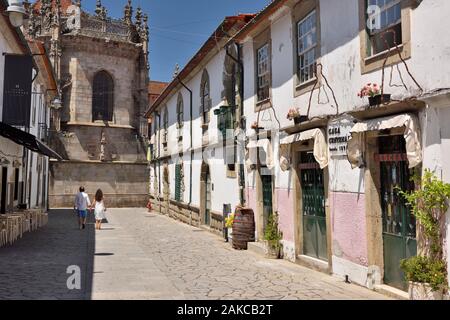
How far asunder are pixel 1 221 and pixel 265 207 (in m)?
7.33

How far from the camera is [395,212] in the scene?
691cm

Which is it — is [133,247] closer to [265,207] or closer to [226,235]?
[226,235]

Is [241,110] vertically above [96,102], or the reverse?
[96,102]

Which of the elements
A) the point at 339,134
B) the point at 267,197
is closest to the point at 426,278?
the point at 339,134

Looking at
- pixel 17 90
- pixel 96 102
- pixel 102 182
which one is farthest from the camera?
pixel 96 102

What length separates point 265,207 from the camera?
38.8 feet

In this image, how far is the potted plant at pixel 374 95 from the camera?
666cm

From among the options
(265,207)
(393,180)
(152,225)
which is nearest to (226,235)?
(265,207)

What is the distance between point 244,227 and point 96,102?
2467cm

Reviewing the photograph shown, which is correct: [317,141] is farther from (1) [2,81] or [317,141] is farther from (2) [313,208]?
(1) [2,81]

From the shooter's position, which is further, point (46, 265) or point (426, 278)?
point (46, 265)

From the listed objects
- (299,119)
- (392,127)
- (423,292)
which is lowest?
(423,292)

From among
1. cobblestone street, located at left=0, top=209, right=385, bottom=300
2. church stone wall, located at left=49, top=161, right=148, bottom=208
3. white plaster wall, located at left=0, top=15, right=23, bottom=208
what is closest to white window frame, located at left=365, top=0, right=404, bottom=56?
cobblestone street, located at left=0, top=209, right=385, bottom=300

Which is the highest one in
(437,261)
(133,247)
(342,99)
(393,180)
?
(342,99)
